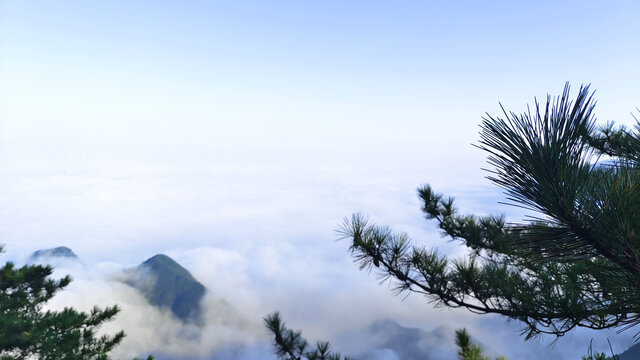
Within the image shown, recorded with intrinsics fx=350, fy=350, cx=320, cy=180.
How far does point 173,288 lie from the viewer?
7402 inches

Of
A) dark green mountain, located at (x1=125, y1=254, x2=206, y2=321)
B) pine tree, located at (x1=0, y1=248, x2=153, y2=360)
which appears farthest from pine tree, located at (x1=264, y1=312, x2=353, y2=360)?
dark green mountain, located at (x1=125, y1=254, x2=206, y2=321)

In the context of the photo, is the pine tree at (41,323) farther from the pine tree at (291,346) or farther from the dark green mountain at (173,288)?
the dark green mountain at (173,288)

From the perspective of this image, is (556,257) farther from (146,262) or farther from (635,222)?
(146,262)

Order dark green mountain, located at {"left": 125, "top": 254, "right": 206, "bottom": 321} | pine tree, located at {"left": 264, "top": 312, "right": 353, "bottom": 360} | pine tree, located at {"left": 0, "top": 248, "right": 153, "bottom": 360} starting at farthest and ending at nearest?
dark green mountain, located at {"left": 125, "top": 254, "right": 206, "bottom": 321} < pine tree, located at {"left": 0, "top": 248, "right": 153, "bottom": 360} < pine tree, located at {"left": 264, "top": 312, "right": 353, "bottom": 360}

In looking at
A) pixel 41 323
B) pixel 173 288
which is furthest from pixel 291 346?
pixel 173 288

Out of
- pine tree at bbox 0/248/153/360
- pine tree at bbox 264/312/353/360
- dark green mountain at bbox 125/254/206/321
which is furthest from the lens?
dark green mountain at bbox 125/254/206/321

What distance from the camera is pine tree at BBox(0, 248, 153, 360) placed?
919 cm

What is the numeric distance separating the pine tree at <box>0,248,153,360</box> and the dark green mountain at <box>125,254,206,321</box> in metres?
195

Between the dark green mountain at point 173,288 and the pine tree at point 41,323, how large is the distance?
639 feet

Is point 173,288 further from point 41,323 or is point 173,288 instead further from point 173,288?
point 41,323

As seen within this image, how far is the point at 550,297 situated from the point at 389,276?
1.91 meters

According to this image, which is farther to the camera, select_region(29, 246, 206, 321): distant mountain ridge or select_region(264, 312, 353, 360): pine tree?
select_region(29, 246, 206, 321): distant mountain ridge

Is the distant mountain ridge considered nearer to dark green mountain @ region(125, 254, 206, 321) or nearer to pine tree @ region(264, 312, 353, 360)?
dark green mountain @ region(125, 254, 206, 321)

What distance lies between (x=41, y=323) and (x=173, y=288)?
199m
